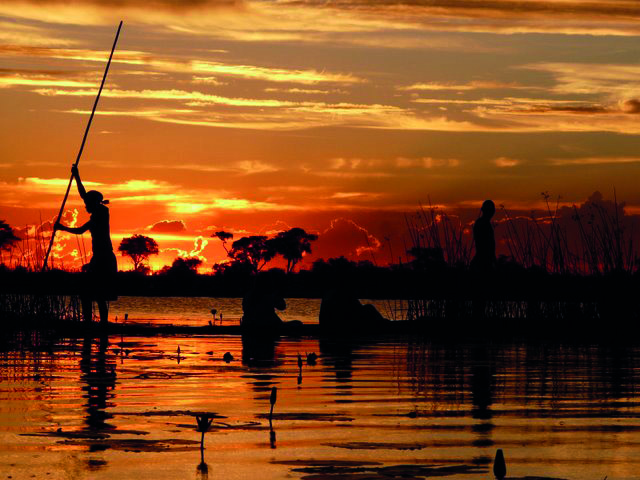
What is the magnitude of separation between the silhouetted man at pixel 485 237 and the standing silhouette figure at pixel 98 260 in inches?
227

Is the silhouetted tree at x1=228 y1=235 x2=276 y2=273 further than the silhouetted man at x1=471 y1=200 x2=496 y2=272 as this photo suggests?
Yes

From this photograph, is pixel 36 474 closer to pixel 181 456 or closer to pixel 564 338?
pixel 181 456

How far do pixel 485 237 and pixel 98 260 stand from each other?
6172mm

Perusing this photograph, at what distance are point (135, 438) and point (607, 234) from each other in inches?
523

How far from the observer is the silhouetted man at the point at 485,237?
18.8 m

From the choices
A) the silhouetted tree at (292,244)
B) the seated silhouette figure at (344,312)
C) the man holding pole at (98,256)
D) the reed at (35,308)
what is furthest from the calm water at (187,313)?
the silhouetted tree at (292,244)

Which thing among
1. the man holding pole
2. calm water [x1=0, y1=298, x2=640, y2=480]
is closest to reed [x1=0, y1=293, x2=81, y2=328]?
the man holding pole

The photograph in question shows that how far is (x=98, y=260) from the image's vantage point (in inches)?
669

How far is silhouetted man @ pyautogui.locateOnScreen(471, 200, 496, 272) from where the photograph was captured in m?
18.8

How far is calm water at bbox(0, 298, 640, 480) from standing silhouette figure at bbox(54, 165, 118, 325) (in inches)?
138

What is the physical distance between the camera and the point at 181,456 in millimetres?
6078

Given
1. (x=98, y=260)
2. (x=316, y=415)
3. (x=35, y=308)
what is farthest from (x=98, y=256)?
(x=316, y=415)

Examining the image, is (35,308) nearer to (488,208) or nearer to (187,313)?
(488,208)

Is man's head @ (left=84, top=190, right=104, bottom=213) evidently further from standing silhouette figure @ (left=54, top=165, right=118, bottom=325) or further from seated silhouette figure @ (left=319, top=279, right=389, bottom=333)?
seated silhouette figure @ (left=319, top=279, right=389, bottom=333)
